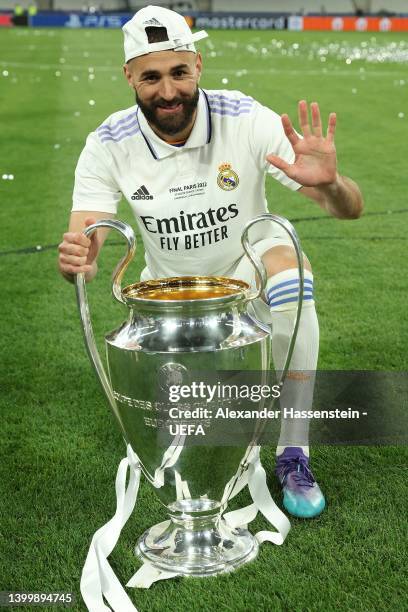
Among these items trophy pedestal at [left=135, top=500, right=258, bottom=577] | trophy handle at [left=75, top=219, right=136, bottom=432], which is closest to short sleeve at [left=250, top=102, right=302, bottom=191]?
trophy handle at [left=75, top=219, right=136, bottom=432]

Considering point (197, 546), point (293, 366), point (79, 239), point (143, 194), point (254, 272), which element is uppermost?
point (79, 239)

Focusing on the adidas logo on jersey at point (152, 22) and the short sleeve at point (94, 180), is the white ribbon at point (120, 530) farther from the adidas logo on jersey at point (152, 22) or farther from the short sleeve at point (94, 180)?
the adidas logo on jersey at point (152, 22)

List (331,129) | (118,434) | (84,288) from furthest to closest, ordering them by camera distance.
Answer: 1. (118,434)
2. (331,129)
3. (84,288)

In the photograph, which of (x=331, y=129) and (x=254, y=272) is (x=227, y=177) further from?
(x=331, y=129)

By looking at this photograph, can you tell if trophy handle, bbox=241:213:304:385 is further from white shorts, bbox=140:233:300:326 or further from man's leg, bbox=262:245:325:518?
white shorts, bbox=140:233:300:326

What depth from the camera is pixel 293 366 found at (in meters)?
2.35

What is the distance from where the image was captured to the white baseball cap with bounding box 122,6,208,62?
2.22 m

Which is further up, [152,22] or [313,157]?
[152,22]

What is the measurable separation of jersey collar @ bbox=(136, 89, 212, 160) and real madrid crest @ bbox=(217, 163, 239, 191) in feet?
0.29

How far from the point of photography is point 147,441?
2000mm

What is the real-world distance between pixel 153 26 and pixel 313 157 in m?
0.53

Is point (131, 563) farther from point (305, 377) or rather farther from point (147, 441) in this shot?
point (305, 377)

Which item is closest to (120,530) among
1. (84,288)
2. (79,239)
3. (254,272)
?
(84,288)

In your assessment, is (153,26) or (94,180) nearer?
(153,26)
